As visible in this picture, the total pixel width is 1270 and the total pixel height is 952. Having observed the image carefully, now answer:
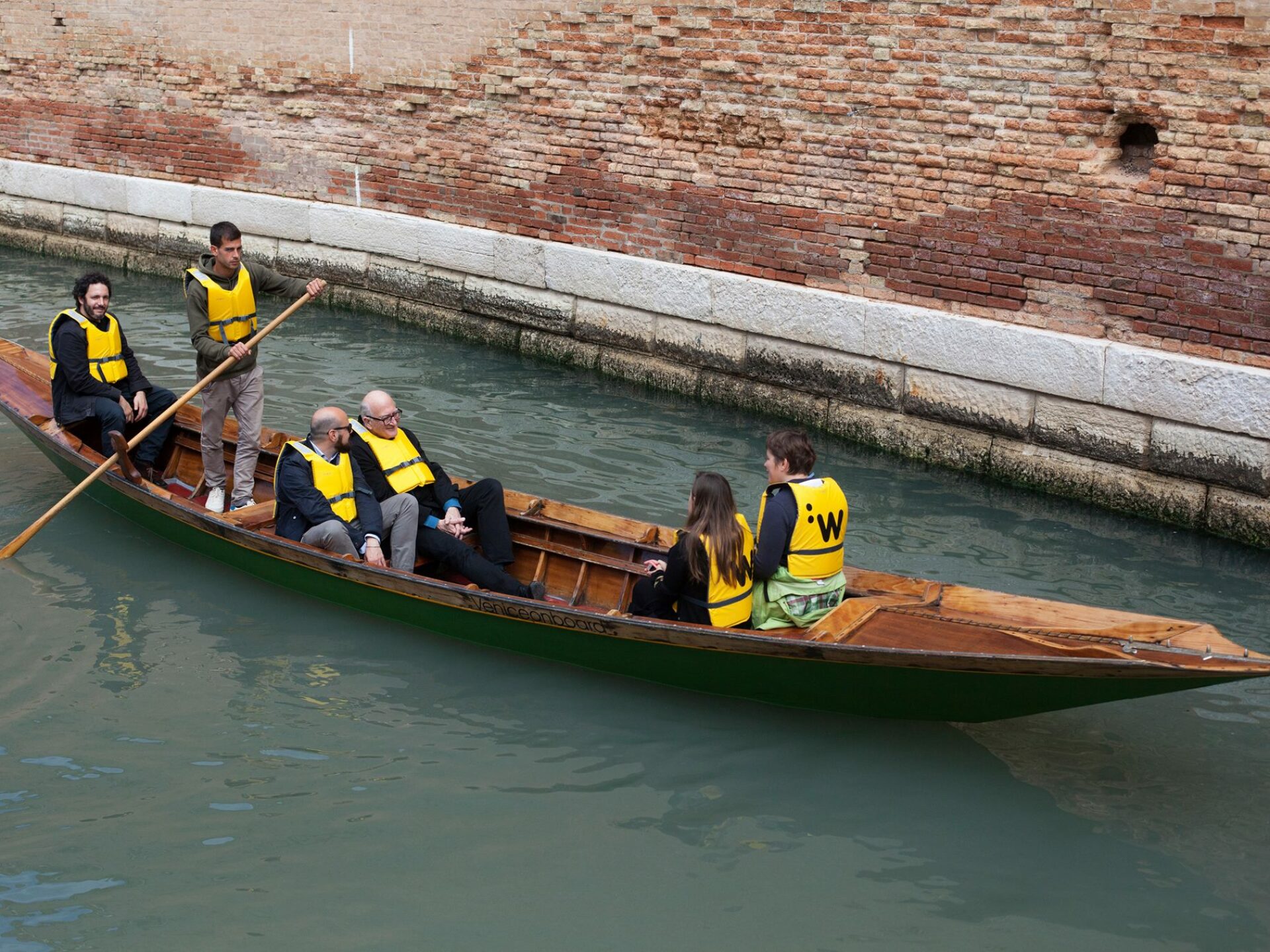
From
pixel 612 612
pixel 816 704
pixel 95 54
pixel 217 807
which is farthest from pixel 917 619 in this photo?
pixel 95 54

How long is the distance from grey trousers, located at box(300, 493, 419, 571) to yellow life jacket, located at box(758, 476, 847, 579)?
1.68 metres

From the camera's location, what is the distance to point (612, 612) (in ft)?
16.7

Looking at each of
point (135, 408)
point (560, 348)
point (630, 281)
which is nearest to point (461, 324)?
point (560, 348)

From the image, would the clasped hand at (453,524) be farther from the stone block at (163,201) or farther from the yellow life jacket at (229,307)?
the stone block at (163,201)

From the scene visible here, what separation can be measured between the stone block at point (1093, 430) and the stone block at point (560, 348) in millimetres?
3271

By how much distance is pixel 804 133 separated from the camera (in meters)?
8.07

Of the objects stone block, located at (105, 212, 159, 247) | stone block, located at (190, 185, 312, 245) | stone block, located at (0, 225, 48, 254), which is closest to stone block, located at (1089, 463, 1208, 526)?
stone block, located at (190, 185, 312, 245)

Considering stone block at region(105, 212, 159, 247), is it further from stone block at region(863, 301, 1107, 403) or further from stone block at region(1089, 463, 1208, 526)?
stone block at region(1089, 463, 1208, 526)

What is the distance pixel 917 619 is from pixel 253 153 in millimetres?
8546

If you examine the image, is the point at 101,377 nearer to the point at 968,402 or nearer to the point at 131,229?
the point at 968,402

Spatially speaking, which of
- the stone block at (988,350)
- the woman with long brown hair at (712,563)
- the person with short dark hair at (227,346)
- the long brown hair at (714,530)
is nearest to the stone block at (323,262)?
the person with short dark hair at (227,346)

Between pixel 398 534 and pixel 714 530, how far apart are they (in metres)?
1.66

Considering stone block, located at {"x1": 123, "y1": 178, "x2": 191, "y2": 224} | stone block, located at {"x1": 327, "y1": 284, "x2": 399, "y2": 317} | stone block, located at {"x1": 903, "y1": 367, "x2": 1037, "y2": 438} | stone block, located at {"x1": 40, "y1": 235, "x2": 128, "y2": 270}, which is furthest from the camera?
stone block, located at {"x1": 40, "y1": 235, "x2": 128, "y2": 270}

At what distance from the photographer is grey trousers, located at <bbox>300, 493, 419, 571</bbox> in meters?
5.77
